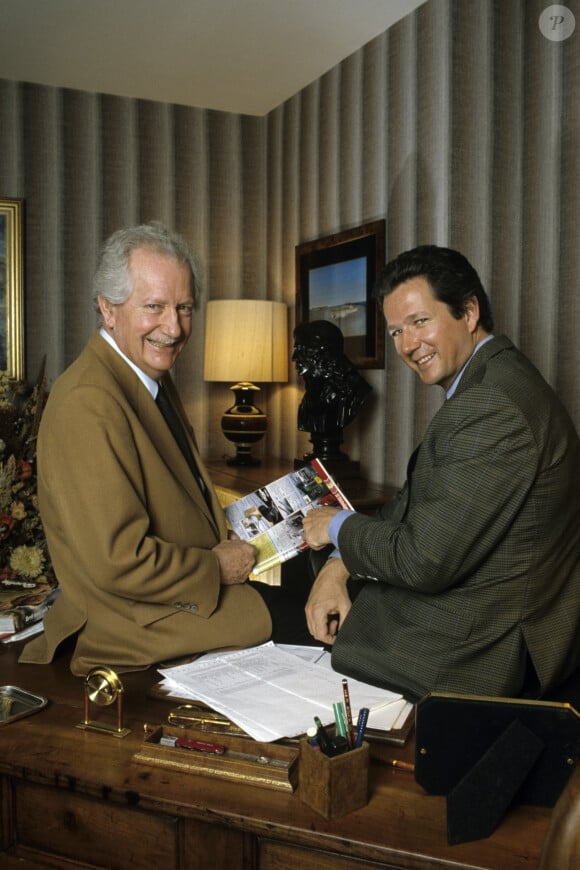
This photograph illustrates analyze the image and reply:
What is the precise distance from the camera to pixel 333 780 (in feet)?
4.02

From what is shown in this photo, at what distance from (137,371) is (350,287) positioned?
2.12 meters

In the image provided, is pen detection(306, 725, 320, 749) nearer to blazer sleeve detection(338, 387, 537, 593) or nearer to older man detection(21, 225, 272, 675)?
blazer sleeve detection(338, 387, 537, 593)

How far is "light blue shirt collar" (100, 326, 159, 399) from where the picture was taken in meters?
1.95

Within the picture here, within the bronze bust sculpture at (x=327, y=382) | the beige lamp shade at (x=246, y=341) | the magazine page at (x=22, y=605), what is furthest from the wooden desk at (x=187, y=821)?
the beige lamp shade at (x=246, y=341)

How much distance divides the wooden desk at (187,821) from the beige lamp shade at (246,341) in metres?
2.82

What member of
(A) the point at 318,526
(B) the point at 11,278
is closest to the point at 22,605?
(A) the point at 318,526

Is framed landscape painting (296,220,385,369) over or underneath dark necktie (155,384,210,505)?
over

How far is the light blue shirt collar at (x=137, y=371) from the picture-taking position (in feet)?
6.39

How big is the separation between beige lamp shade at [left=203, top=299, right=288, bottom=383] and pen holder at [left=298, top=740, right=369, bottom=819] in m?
3.08

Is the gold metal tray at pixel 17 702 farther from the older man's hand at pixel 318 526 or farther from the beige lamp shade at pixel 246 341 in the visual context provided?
the beige lamp shade at pixel 246 341

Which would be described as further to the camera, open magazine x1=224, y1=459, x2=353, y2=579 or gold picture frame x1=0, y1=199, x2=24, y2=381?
gold picture frame x1=0, y1=199, x2=24, y2=381

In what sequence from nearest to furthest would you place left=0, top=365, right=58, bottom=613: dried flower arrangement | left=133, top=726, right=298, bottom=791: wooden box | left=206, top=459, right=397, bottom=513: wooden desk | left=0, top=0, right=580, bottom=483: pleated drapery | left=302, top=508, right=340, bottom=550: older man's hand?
left=133, top=726, right=298, bottom=791: wooden box
left=302, top=508, right=340, bottom=550: older man's hand
left=0, top=365, right=58, bottom=613: dried flower arrangement
left=0, top=0, right=580, bottom=483: pleated drapery
left=206, top=459, right=397, bottom=513: wooden desk

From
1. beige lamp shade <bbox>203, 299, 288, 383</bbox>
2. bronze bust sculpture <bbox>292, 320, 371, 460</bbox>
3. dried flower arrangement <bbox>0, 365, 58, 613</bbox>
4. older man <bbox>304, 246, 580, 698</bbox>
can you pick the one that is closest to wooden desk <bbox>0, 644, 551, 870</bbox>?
older man <bbox>304, 246, 580, 698</bbox>

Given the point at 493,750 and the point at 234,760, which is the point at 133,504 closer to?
the point at 234,760
